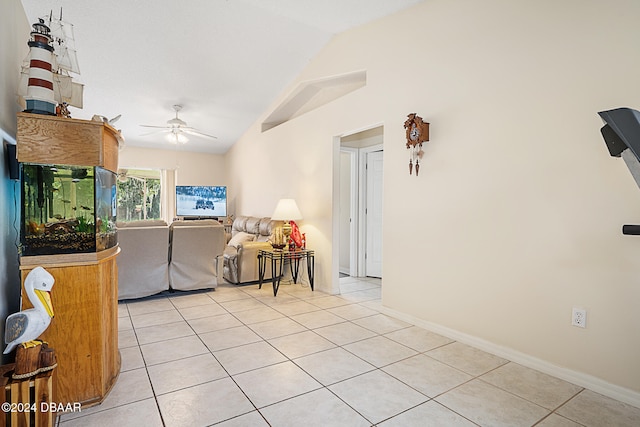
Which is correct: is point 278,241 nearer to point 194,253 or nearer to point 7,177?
point 194,253

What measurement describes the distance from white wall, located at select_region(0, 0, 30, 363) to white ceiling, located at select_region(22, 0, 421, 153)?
27.9 inches

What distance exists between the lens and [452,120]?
9.79 feet

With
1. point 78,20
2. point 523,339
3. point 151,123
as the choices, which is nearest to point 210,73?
point 78,20

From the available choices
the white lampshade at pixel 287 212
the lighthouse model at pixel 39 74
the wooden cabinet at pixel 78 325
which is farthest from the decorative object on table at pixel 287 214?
the lighthouse model at pixel 39 74

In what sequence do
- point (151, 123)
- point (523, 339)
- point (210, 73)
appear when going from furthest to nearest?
point (151, 123), point (210, 73), point (523, 339)

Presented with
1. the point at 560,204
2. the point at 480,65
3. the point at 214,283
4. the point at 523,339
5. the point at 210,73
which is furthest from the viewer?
the point at 210,73

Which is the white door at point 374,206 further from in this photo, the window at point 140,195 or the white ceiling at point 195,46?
the window at point 140,195

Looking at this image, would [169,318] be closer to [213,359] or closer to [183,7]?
[213,359]

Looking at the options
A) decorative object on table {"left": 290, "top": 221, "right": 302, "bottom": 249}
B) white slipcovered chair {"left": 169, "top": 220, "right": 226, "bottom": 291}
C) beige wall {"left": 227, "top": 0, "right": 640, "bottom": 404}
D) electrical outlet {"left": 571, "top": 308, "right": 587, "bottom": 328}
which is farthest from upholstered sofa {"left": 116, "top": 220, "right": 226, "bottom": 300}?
electrical outlet {"left": 571, "top": 308, "right": 587, "bottom": 328}

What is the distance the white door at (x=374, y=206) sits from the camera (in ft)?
17.5

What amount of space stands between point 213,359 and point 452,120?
2829 millimetres

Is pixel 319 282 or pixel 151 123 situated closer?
pixel 319 282

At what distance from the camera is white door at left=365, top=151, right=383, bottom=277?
5340 mm

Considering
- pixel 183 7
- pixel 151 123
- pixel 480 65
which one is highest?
pixel 183 7
